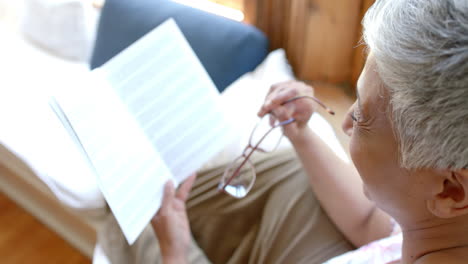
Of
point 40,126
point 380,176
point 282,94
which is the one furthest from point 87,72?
point 380,176

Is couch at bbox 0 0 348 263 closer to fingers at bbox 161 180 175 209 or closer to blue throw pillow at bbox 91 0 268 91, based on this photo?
blue throw pillow at bbox 91 0 268 91

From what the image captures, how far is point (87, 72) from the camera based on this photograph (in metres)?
1.09

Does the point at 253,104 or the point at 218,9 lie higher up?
the point at 218,9

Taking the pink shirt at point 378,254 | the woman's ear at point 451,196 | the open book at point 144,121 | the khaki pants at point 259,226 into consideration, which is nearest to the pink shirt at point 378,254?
the pink shirt at point 378,254

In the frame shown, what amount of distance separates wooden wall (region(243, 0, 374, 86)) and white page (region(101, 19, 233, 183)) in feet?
1.38

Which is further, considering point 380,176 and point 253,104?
point 253,104

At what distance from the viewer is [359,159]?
1.93 feet

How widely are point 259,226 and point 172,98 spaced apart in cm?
37

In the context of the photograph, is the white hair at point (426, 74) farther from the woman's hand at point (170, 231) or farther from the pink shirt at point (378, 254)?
the woman's hand at point (170, 231)

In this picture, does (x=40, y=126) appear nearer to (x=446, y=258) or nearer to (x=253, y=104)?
(x=253, y=104)

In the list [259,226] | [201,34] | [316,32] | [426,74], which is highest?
[426,74]

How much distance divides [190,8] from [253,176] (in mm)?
657

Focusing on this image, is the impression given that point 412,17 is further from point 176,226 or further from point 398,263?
point 176,226

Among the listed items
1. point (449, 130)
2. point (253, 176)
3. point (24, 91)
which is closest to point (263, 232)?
point (253, 176)
